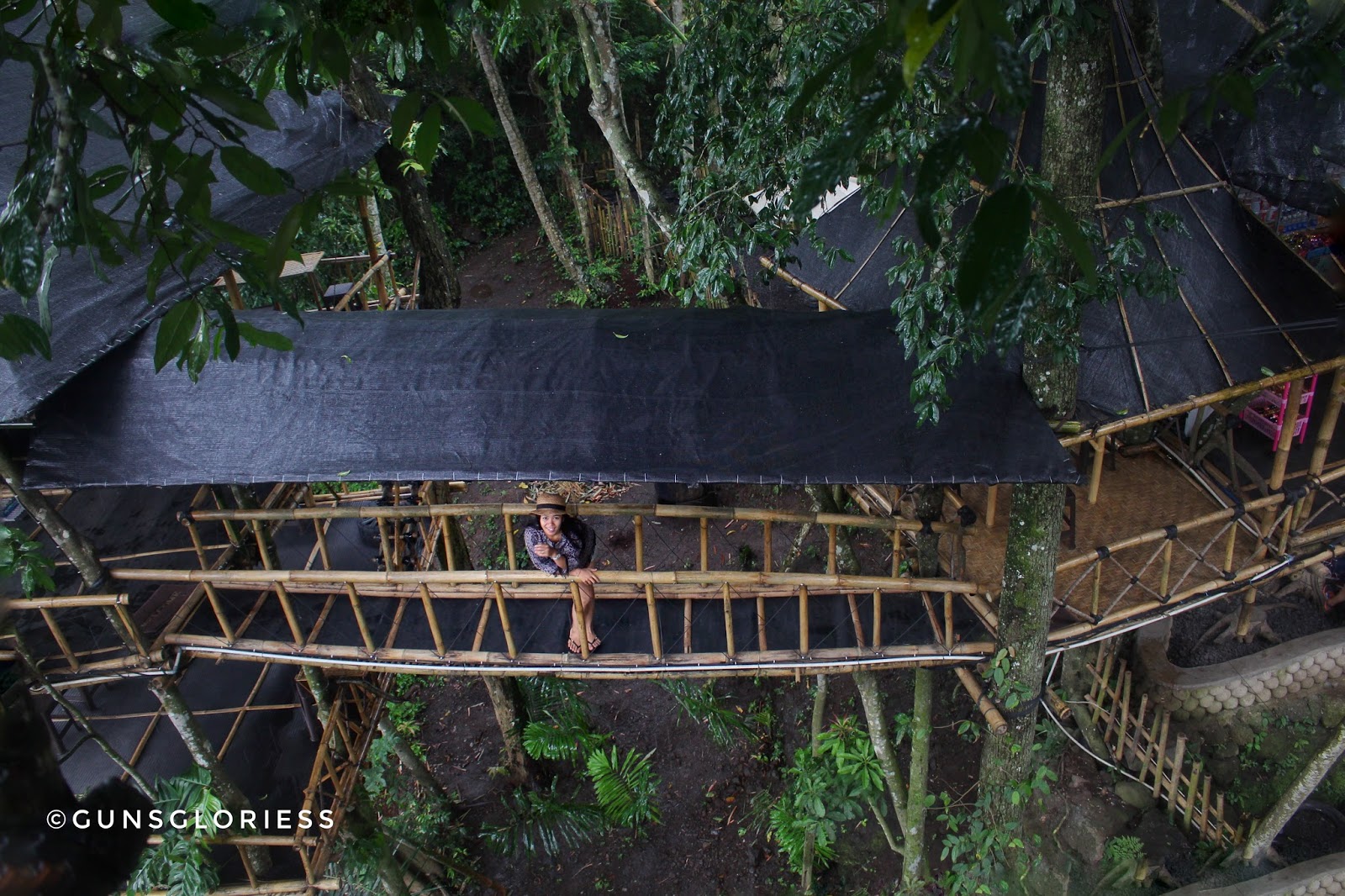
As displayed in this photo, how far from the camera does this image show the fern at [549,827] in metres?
6.61

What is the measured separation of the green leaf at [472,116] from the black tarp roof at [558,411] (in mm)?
2389

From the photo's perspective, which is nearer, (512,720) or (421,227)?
(512,720)

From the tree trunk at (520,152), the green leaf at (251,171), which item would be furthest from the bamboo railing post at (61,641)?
the tree trunk at (520,152)

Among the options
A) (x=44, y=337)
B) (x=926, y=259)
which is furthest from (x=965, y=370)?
(x=44, y=337)

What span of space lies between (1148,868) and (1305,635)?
248cm

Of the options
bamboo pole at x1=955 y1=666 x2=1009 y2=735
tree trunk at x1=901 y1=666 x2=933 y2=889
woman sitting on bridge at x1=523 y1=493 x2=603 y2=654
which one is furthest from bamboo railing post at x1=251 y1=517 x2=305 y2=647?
bamboo pole at x1=955 y1=666 x2=1009 y2=735

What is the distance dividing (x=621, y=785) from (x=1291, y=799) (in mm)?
4790

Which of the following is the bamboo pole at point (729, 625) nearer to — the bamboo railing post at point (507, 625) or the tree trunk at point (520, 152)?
the bamboo railing post at point (507, 625)

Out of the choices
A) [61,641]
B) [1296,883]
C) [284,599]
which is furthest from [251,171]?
[1296,883]

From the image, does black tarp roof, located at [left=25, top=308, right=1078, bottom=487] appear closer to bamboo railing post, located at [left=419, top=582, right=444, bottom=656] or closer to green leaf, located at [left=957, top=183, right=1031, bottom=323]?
bamboo railing post, located at [left=419, top=582, right=444, bottom=656]

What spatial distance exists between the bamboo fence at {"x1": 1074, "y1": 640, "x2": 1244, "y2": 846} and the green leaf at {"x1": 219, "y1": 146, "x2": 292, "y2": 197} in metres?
6.71

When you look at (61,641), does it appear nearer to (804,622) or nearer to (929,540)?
(804,622)

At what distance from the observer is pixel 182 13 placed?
4.71 feet

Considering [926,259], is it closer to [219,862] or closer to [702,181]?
[702,181]
